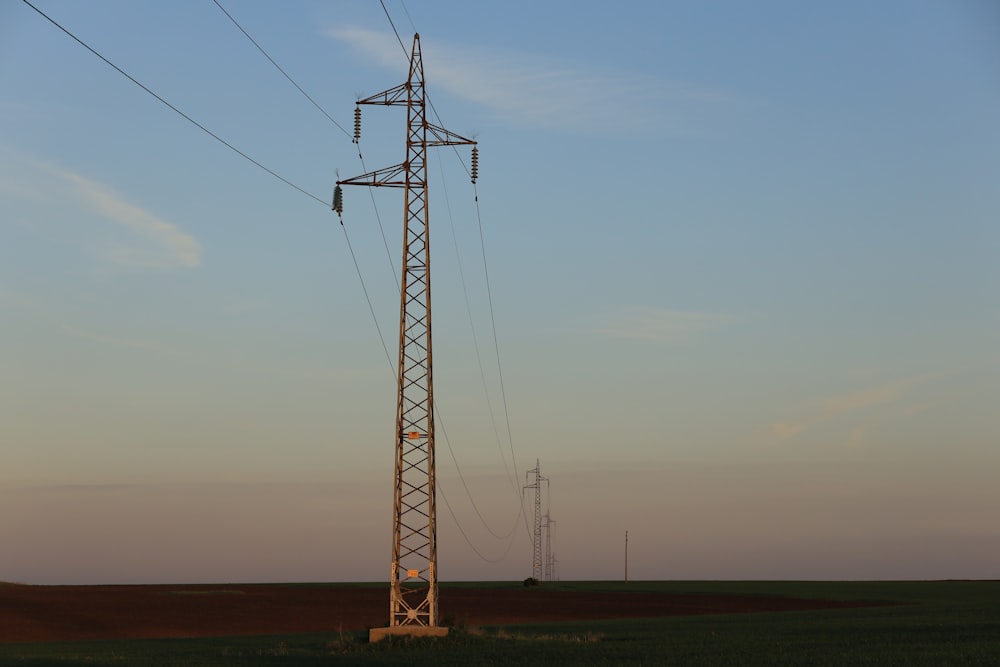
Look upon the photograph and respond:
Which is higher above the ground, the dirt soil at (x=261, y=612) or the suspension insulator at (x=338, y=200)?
the suspension insulator at (x=338, y=200)

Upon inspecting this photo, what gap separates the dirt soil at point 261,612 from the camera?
75850mm

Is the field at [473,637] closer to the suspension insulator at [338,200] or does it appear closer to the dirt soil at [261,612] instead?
the dirt soil at [261,612]

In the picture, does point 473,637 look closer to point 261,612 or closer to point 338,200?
point 338,200

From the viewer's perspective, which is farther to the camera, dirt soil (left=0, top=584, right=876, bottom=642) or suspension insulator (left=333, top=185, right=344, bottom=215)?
dirt soil (left=0, top=584, right=876, bottom=642)

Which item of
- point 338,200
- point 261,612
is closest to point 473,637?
point 338,200

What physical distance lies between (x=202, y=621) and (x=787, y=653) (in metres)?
52.4

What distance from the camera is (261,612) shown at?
96.2 m

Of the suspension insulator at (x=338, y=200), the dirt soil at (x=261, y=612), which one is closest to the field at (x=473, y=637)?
the dirt soil at (x=261, y=612)

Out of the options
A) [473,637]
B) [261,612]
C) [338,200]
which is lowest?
[261,612]

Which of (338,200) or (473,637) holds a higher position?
(338,200)

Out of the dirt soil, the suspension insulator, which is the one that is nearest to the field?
the dirt soil

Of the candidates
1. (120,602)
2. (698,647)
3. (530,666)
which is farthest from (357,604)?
(530,666)

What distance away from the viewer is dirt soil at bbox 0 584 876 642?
75850 mm

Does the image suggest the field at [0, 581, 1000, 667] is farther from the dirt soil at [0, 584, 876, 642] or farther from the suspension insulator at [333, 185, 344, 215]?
the suspension insulator at [333, 185, 344, 215]
